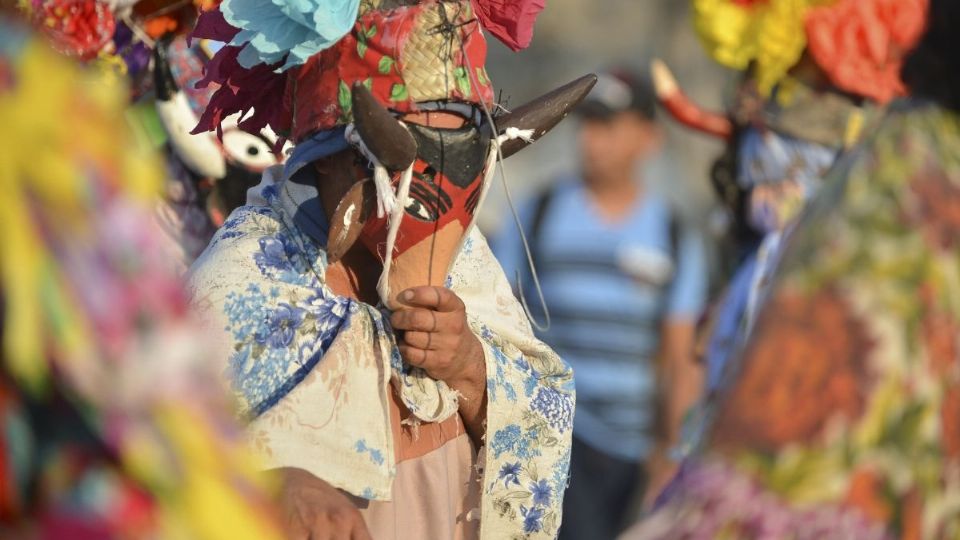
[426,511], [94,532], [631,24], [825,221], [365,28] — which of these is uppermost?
[94,532]

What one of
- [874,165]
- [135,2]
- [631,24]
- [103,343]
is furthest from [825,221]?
[631,24]

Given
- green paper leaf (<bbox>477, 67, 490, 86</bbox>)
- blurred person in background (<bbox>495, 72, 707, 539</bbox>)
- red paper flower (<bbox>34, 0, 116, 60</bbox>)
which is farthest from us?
blurred person in background (<bbox>495, 72, 707, 539</bbox>)

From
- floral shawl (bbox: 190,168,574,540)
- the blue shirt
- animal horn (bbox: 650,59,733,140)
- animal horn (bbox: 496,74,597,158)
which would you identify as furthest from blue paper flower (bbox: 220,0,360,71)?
the blue shirt

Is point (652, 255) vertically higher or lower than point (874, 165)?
lower

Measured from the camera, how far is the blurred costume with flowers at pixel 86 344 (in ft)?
4.40

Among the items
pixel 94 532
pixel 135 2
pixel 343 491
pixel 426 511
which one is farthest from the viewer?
pixel 135 2

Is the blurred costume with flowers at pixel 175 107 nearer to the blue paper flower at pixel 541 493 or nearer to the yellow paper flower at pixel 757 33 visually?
the blue paper flower at pixel 541 493

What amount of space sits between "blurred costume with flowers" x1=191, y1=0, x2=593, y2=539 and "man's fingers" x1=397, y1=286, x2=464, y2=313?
10 cm

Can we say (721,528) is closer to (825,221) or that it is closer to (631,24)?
(825,221)

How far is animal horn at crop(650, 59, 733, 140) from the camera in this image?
22.5ft

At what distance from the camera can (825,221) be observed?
210 centimetres

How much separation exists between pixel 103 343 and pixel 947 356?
109cm

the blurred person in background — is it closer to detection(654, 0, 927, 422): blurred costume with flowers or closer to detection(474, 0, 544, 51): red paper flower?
detection(654, 0, 927, 422): blurred costume with flowers

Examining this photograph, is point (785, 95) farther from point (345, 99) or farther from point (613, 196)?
point (345, 99)
